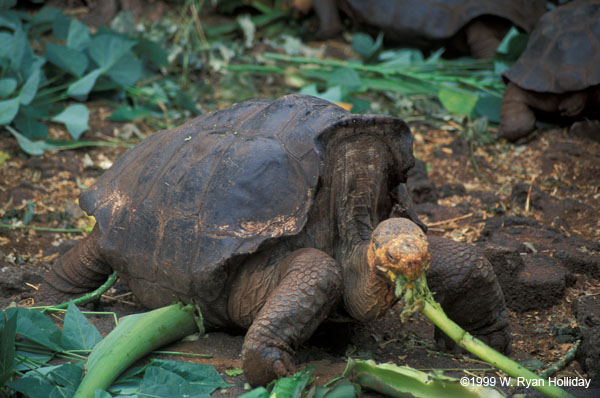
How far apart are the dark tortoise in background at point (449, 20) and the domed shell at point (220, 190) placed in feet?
15.6

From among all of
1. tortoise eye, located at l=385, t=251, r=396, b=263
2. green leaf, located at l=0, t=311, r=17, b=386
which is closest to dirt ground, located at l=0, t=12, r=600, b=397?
tortoise eye, located at l=385, t=251, r=396, b=263

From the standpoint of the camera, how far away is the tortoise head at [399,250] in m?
2.24

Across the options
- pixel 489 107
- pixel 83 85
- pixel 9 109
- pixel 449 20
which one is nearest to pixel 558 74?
pixel 489 107

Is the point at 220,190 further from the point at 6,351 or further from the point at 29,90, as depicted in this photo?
the point at 29,90

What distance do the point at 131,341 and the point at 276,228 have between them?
728mm

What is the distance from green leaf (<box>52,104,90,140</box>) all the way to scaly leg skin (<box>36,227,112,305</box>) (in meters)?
2.27

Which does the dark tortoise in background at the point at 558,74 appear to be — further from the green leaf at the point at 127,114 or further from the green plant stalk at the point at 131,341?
the green plant stalk at the point at 131,341

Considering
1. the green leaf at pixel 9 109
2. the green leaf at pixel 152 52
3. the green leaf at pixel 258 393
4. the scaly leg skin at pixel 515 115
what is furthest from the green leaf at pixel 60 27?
the green leaf at pixel 258 393

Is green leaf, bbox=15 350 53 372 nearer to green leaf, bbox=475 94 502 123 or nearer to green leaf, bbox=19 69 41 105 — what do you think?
green leaf, bbox=19 69 41 105

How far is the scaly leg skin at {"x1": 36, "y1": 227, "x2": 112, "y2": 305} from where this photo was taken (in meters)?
3.38

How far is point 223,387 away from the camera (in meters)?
2.53

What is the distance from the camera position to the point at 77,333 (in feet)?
9.07

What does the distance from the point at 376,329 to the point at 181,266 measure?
105cm

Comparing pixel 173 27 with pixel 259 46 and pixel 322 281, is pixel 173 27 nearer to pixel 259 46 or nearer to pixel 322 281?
pixel 259 46
